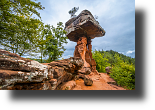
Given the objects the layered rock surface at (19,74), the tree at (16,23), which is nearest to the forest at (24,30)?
the tree at (16,23)

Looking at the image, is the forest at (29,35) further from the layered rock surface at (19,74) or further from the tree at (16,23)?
the layered rock surface at (19,74)

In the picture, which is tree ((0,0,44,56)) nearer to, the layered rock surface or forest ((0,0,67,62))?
forest ((0,0,67,62))

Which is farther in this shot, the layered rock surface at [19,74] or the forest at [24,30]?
the forest at [24,30]

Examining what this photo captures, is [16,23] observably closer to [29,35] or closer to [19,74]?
[29,35]

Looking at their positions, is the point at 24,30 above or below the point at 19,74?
above

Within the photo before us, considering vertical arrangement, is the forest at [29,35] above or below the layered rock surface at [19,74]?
above

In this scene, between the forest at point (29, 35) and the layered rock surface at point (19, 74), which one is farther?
the forest at point (29, 35)

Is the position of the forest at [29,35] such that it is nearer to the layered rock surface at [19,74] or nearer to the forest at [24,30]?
the forest at [24,30]

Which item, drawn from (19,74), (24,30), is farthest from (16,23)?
(19,74)

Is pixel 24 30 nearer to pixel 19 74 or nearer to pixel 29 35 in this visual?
pixel 29 35

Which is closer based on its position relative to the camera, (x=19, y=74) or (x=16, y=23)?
(x=19, y=74)

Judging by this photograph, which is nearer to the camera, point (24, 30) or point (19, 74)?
point (19, 74)

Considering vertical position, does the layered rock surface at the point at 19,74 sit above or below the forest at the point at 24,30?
below
